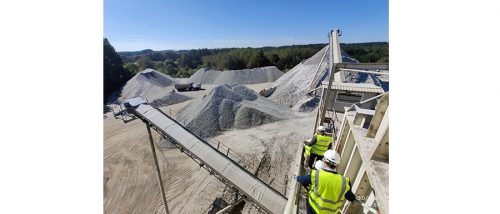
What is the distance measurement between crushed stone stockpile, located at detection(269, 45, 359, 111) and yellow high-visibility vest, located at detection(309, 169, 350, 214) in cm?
1579

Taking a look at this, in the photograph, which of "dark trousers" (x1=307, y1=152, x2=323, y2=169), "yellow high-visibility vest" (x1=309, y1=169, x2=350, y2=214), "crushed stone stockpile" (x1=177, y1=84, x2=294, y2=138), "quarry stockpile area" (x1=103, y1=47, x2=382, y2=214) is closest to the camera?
"yellow high-visibility vest" (x1=309, y1=169, x2=350, y2=214)

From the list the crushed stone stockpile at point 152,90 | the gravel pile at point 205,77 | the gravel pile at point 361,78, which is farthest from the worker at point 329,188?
the gravel pile at point 205,77

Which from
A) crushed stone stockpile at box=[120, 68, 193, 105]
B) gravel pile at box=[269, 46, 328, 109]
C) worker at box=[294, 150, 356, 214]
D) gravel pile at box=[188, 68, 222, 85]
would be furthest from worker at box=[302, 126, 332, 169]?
gravel pile at box=[188, 68, 222, 85]

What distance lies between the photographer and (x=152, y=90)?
87.0 ft

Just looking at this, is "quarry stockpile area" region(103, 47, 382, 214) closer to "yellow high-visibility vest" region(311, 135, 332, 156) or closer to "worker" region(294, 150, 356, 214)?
"yellow high-visibility vest" region(311, 135, 332, 156)

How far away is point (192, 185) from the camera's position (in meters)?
9.09

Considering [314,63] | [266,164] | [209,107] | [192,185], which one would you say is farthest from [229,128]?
[314,63]

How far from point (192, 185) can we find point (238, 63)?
132ft

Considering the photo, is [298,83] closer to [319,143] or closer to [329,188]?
[319,143]

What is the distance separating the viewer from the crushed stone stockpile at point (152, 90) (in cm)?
2183

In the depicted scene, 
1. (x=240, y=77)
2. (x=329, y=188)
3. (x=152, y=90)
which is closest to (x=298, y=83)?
(x=240, y=77)

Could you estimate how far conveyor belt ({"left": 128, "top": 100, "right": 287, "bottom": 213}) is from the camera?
5004 millimetres

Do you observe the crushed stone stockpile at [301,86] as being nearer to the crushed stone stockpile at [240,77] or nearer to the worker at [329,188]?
the crushed stone stockpile at [240,77]

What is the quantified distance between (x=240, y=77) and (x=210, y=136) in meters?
22.4
